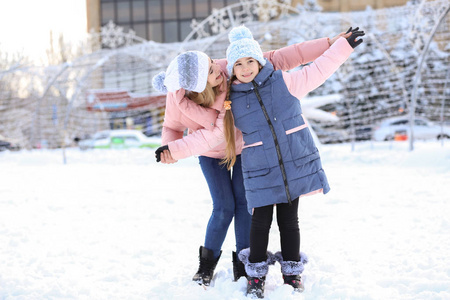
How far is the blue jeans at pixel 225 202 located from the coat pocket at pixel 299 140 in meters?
0.39

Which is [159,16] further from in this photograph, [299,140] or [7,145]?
[299,140]

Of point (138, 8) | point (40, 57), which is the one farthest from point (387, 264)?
point (138, 8)

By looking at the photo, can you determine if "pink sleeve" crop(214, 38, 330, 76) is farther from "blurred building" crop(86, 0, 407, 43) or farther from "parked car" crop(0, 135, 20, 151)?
"blurred building" crop(86, 0, 407, 43)

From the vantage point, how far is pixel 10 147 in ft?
59.4

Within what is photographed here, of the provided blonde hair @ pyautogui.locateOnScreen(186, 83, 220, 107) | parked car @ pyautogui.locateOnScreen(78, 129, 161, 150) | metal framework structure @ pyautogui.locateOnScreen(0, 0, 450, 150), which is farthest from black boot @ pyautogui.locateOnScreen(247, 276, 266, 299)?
parked car @ pyautogui.locateOnScreen(78, 129, 161, 150)

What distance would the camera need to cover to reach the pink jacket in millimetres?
2473

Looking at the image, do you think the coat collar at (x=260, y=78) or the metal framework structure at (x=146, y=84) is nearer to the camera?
the coat collar at (x=260, y=78)

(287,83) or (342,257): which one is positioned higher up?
(287,83)

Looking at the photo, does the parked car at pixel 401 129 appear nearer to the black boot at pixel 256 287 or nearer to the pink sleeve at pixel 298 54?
the pink sleeve at pixel 298 54

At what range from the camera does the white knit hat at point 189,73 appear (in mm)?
2422

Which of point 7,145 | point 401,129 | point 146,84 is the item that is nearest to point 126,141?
point 146,84

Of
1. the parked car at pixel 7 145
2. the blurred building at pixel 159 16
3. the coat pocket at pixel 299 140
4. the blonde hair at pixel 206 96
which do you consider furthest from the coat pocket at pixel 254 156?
the blurred building at pixel 159 16

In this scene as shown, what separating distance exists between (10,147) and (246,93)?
1776cm

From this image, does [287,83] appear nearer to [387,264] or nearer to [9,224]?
[387,264]
